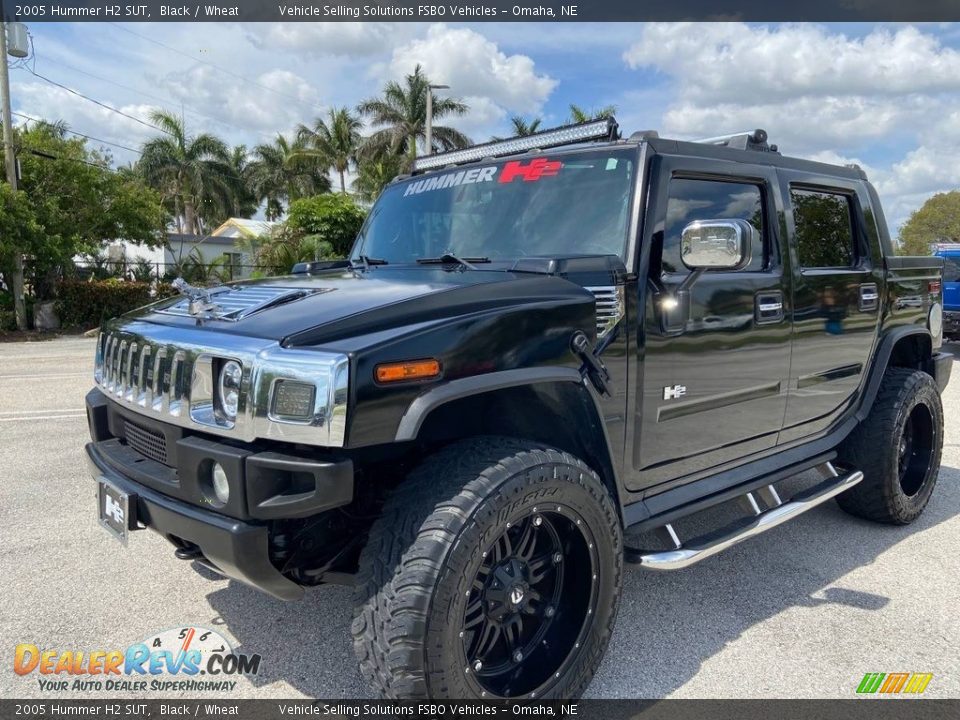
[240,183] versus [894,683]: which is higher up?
[240,183]

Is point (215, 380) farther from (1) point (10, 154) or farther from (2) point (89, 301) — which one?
(2) point (89, 301)

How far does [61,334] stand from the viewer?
18.2m

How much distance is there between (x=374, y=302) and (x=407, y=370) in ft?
1.21

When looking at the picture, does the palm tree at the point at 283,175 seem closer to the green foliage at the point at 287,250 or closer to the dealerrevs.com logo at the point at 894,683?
the green foliage at the point at 287,250

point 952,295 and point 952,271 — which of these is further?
point 952,271

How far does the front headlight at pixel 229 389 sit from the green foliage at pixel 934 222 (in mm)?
61535

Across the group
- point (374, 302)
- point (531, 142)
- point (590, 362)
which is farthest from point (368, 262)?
point (590, 362)

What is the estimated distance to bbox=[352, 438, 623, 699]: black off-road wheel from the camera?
6.88 ft

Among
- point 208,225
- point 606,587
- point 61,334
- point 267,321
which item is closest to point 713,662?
point 606,587

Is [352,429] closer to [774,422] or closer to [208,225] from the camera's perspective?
[774,422]

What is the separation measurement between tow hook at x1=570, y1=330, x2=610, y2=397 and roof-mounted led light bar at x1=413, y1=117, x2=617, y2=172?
1141mm

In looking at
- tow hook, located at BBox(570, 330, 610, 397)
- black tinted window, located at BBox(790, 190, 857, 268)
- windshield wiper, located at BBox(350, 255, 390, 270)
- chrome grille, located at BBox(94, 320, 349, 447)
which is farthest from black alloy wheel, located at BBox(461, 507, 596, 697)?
black tinted window, located at BBox(790, 190, 857, 268)

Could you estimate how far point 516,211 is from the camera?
10.7 feet

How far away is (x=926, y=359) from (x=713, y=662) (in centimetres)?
294
